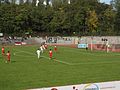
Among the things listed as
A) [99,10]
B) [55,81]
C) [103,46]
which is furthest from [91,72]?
[99,10]

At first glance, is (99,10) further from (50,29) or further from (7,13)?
(7,13)

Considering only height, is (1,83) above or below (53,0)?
below

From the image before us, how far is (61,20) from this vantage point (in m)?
103

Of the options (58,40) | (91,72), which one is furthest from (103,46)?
(91,72)

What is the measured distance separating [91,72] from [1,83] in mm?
8672

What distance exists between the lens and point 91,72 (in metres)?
28.8

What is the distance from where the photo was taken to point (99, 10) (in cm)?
11538

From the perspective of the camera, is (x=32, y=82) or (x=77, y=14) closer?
(x=32, y=82)

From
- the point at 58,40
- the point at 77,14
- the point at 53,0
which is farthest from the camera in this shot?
the point at 53,0

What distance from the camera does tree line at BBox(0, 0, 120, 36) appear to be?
10112 cm

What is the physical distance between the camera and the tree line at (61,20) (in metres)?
101

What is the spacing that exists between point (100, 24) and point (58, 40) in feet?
94.2

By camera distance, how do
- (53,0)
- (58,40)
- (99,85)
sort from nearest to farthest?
(99,85) → (58,40) → (53,0)

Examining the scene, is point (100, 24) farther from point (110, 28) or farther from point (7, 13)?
point (7, 13)
